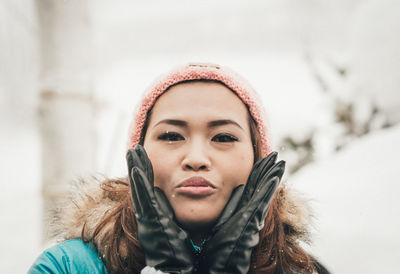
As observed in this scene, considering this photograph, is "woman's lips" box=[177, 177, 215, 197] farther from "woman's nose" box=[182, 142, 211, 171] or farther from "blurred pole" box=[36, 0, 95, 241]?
"blurred pole" box=[36, 0, 95, 241]

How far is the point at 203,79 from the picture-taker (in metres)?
1.16

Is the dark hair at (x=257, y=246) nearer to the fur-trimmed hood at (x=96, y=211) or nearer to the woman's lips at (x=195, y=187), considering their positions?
the fur-trimmed hood at (x=96, y=211)

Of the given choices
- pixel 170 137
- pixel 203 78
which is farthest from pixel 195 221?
pixel 203 78

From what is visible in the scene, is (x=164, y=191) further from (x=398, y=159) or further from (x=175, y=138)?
(x=398, y=159)

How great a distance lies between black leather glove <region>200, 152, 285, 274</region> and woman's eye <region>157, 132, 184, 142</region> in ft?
0.95

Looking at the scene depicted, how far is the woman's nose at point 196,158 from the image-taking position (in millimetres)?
945

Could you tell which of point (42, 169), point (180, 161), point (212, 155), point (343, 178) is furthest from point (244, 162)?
point (42, 169)

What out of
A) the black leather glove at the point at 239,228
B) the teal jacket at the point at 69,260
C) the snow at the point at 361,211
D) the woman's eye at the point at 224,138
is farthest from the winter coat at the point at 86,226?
the woman's eye at the point at 224,138

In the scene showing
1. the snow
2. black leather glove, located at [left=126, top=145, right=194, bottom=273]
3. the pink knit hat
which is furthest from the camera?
the snow

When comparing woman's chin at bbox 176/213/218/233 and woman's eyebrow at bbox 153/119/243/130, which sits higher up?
woman's eyebrow at bbox 153/119/243/130

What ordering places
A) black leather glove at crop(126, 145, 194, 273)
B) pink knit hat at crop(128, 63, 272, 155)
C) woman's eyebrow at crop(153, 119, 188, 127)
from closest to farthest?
black leather glove at crop(126, 145, 194, 273) → woman's eyebrow at crop(153, 119, 188, 127) → pink knit hat at crop(128, 63, 272, 155)

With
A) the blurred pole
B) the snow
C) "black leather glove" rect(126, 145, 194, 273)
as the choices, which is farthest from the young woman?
the blurred pole

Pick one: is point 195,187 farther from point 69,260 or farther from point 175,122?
point 69,260

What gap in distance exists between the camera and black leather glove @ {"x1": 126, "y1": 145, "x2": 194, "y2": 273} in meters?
0.88
